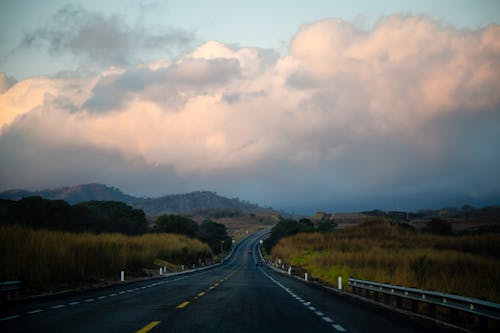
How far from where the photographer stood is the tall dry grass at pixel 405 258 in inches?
779

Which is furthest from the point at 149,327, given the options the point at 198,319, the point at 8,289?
the point at 8,289

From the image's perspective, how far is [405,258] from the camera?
34625mm

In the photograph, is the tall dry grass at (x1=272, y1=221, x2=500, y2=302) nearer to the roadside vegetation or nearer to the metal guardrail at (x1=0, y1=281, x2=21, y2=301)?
the metal guardrail at (x1=0, y1=281, x2=21, y2=301)

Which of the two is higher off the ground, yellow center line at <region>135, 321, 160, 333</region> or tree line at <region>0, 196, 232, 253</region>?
tree line at <region>0, 196, 232, 253</region>

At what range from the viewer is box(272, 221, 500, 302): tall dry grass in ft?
65.0

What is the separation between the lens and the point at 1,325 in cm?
1132

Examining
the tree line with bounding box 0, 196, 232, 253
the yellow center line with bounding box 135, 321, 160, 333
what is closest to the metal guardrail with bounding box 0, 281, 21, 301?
the yellow center line with bounding box 135, 321, 160, 333

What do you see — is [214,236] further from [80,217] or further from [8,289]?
[8,289]

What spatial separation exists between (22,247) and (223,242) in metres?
146

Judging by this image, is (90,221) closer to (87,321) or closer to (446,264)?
(446,264)

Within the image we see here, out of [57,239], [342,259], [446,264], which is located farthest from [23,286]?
[342,259]

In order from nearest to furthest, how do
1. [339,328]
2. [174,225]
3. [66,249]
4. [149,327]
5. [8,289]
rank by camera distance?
[149,327] → [339,328] → [8,289] → [66,249] → [174,225]

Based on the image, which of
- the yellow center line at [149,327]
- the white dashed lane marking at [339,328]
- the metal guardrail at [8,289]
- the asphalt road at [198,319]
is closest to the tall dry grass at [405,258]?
the asphalt road at [198,319]

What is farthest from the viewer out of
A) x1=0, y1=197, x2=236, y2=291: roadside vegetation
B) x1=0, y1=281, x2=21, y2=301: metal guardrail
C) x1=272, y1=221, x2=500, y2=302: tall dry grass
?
x1=0, y1=197, x2=236, y2=291: roadside vegetation
